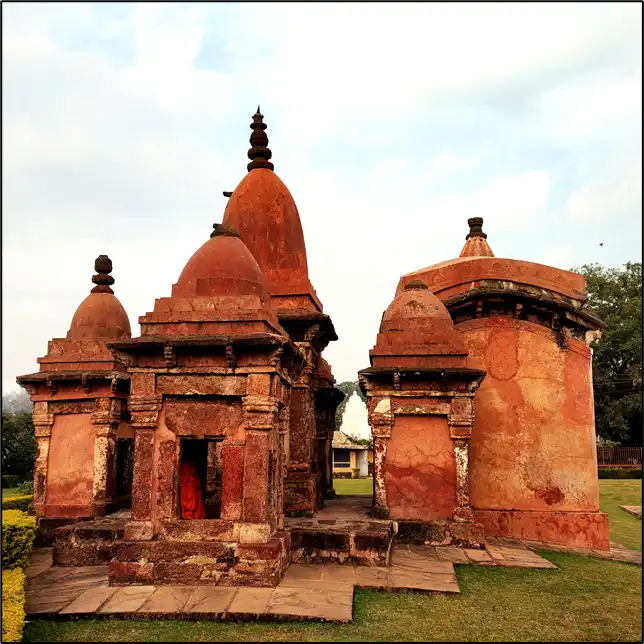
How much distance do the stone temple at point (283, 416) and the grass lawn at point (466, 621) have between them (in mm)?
1257

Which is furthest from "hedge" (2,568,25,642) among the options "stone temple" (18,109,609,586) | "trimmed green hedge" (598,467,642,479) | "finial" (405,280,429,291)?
"trimmed green hedge" (598,467,642,479)

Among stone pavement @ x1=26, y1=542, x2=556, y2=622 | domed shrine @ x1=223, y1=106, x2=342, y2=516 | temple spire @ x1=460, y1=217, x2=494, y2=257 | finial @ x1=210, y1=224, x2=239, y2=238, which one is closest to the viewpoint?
stone pavement @ x1=26, y1=542, x2=556, y2=622

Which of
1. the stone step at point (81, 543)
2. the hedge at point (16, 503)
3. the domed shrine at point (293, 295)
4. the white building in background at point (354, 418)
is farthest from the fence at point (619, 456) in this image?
the stone step at point (81, 543)

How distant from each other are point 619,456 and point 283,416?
93.3ft

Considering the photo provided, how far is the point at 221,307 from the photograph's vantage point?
8188mm

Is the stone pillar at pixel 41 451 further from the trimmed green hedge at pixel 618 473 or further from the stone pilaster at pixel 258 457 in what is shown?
the trimmed green hedge at pixel 618 473

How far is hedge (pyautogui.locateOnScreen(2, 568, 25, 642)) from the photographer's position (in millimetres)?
5438

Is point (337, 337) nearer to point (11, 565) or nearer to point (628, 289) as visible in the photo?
point (11, 565)

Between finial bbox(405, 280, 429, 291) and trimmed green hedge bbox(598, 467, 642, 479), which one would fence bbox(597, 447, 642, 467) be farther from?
finial bbox(405, 280, 429, 291)

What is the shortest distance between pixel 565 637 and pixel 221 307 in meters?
5.68

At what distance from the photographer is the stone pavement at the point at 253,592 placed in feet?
21.2

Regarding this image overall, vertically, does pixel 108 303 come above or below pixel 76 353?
above

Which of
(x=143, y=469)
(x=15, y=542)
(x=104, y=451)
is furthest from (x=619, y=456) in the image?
(x=15, y=542)

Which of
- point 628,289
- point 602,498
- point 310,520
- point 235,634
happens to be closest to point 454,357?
point 310,520
